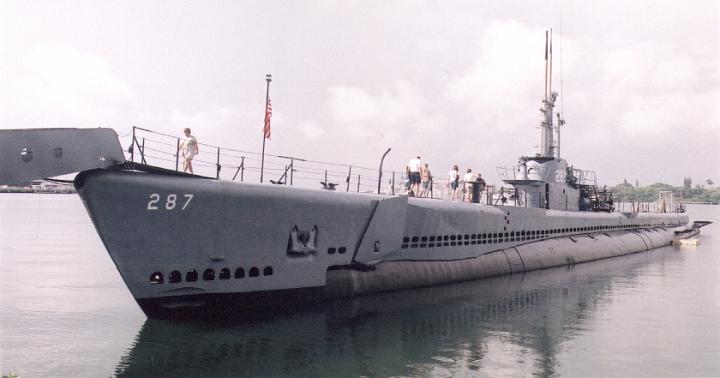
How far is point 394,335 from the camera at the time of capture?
12281mm

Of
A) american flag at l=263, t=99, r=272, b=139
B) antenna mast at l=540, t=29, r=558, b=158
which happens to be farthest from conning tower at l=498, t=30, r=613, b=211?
american flag at l=263, t=99, r=272, b=139

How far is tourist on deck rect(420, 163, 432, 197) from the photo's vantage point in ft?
62.9

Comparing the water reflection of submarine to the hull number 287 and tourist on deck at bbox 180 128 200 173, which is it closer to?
the hull number 287

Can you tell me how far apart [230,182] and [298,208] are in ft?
5.56

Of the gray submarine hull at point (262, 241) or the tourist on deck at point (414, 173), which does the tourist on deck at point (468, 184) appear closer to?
the gray submarine hull at point (262, 241)

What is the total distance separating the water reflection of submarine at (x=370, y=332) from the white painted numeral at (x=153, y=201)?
2.38 metres

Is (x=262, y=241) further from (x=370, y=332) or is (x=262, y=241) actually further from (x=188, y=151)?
(x=370, y=332)

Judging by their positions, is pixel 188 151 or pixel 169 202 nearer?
pixel 169 202

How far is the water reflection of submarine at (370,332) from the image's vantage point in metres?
10.2

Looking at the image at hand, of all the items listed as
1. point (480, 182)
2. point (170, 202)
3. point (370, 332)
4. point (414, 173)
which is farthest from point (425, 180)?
point (170, 202)

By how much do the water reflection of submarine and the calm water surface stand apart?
0.10 feet

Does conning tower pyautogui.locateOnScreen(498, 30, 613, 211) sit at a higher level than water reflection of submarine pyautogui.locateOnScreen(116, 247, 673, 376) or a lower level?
higher

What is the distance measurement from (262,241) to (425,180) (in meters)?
7.84

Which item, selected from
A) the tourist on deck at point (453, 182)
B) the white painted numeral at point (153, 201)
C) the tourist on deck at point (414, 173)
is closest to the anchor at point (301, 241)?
the white painted numeral at point (153, 201)
